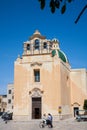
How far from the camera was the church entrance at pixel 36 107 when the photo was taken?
32438 millimetres

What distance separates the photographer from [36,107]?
32.6m

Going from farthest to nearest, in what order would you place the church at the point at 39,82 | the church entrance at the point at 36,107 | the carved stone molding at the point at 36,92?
the carved stone molding at the point at 36,92 < the church entrance at the point at 36,107 < the church at the point at 39,82

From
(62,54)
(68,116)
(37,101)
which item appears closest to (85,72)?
(62,54)

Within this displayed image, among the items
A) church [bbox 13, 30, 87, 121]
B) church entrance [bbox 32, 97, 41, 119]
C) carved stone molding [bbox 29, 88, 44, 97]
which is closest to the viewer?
church [bbox 13, 30, 87, 121]

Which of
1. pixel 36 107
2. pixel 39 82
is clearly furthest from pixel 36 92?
pixel 36 107

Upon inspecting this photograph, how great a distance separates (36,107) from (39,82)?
308 centimetres

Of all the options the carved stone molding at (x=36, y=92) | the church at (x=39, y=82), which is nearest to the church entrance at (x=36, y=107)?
the church at (x=39, y=82)

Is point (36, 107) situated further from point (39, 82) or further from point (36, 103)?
point (39, 82)

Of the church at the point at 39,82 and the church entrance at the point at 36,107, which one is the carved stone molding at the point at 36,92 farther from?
the church entrance at the point at 36,107

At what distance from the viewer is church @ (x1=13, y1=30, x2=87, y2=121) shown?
1257 inches

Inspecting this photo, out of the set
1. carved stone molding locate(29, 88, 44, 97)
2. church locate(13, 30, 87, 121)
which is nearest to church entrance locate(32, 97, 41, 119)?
church locate(13, 30, 87, 121)

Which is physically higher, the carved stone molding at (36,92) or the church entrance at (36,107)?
the carved stone molding at (36,92)

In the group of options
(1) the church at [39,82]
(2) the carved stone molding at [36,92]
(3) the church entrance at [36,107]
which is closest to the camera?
(1) the church at [39,82]

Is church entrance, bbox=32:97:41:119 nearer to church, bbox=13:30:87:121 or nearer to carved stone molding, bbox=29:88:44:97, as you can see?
church, bbox=13:30:87:121
